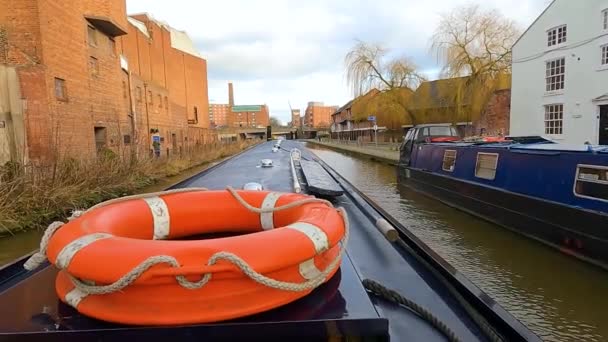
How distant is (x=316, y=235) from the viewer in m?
1.45

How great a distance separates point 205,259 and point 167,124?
2313 centimetres

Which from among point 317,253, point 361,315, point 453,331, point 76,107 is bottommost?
point 453,331

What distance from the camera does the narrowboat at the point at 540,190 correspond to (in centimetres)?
415

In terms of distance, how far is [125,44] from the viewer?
63.1ft

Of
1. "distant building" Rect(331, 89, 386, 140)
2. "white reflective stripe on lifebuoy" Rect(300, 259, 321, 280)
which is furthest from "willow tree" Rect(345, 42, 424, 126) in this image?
"white reflective stripe on lifebuoy" Rect(300, 259, 321, 280)

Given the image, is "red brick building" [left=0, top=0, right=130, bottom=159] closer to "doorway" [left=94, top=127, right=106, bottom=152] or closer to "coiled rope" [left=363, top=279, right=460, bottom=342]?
"doorway" [left=94, top=127, right=106, bottom=152]

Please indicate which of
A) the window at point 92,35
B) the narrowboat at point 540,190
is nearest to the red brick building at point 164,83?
the window at point 92,35

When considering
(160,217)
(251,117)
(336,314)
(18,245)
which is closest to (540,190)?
(336,314)

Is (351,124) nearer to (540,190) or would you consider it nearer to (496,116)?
(496,116)

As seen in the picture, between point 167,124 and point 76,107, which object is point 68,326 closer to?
point 76,107

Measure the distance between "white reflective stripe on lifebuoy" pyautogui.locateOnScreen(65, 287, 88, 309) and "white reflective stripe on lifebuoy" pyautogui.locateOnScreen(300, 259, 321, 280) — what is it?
2.62 feet

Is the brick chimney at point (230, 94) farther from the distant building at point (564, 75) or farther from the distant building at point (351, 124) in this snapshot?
the distant building at point (564, 75)

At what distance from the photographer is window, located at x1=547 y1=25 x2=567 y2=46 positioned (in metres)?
15.8

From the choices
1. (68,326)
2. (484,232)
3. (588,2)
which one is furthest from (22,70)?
(588,2)
